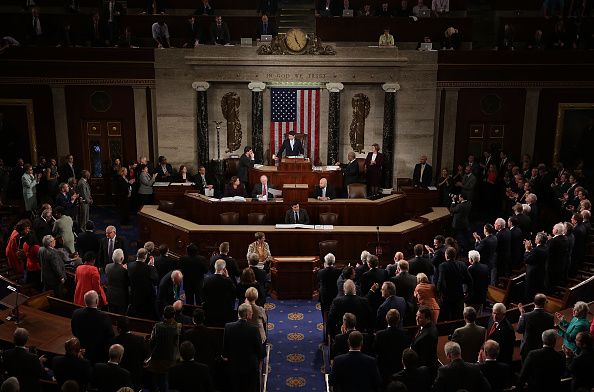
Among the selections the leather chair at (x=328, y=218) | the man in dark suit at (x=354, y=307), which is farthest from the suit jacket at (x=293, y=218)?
the man in dark suit at (x=354, y=307)

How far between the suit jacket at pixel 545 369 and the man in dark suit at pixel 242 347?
2.79m

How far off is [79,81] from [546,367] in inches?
564

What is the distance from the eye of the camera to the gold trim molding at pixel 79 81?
17.3 metres

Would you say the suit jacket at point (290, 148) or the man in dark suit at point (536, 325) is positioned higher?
the suit jacket at point (290, 148)

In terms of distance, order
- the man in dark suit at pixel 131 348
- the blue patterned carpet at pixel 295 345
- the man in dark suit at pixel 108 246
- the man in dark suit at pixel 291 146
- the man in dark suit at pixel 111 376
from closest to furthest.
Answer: the man in dark suit at pixel 111 376, the man in dark suit at pixel 131 348, the blue patterned carpet at pixel 295 345, the man in dark suit at pixel 108 246, the man in dark suit at pixel 291 146

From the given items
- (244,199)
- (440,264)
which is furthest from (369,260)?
(244,199)

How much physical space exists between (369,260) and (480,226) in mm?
7469

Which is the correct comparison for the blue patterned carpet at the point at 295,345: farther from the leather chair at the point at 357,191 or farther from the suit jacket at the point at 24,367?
the leather chair at the point at 357,191

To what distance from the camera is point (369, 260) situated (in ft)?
29.7

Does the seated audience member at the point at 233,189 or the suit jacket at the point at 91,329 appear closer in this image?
the suit jacket at the point at 91,329

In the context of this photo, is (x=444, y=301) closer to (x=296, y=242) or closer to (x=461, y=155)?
(x=296, y=242)

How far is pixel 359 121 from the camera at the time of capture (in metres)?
17.9

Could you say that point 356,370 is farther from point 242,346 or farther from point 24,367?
point 24,367

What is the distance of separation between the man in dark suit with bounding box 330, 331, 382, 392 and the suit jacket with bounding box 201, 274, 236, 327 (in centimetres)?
251
